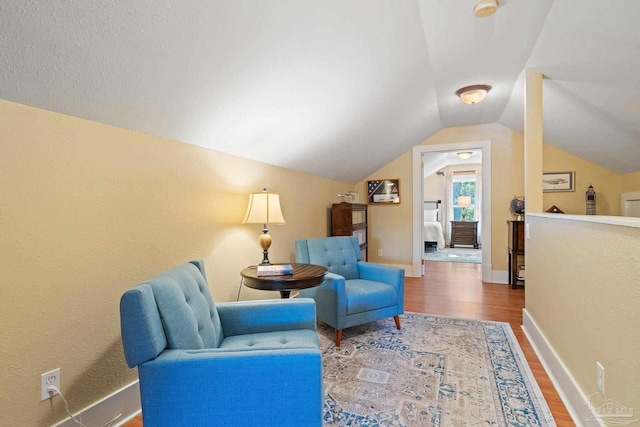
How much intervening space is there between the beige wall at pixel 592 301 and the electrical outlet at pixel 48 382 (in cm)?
A: 232

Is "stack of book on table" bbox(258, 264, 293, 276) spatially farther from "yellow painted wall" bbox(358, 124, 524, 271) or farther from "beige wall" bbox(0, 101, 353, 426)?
"yellow painted wall" bbox(358, 124, 524, 271)

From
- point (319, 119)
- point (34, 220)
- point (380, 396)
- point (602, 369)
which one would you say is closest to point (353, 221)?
point (319, 119)

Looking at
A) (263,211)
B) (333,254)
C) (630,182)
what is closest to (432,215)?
(630,182)

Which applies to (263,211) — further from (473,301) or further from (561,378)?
(473,301)

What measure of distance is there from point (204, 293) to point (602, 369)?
190cm

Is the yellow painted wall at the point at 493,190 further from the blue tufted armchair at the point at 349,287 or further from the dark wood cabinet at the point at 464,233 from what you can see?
the dark wood cabinet at the point at 464,233

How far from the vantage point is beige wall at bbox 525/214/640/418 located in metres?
1.13

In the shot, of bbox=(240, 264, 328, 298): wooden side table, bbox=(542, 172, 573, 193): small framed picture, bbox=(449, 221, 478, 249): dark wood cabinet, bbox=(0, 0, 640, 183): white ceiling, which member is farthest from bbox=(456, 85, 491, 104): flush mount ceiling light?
bbox=(449, 221, 478, 249): dark wood cabinet

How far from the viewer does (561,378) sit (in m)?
1.86

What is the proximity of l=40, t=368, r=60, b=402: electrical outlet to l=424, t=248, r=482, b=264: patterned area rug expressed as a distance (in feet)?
20.8

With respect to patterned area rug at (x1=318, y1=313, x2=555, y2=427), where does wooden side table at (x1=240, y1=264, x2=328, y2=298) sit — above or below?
above

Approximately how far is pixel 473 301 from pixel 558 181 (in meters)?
2.20

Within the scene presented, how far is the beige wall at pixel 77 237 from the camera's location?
1238 mm

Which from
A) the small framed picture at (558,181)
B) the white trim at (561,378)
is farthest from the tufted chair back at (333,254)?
the small framed picture at (558,181)
